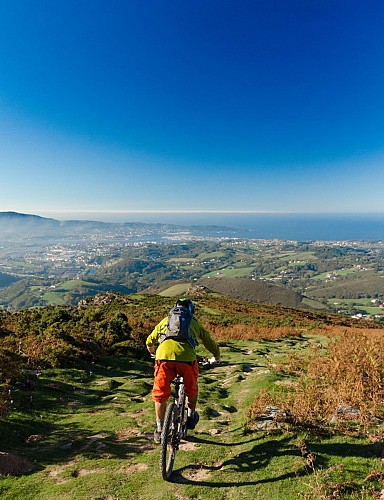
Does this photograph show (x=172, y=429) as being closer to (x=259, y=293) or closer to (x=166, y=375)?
(x=166, y=375)

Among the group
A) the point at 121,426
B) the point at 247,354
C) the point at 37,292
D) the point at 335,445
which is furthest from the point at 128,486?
the point at 37,292

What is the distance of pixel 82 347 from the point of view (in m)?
14.0

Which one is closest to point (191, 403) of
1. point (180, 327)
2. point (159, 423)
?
point (159, 423)

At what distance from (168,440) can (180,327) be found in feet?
6.72

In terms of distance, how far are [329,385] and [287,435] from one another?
312 centimetres

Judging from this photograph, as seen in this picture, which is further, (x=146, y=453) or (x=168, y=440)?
(x=146, y=453)

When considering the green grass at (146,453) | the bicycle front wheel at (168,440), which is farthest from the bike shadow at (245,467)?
the bicycle front wheel at (168,440)

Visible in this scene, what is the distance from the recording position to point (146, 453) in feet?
20.0

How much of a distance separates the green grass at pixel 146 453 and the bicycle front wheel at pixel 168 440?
0.65ft

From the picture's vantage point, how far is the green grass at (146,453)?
4.71 m

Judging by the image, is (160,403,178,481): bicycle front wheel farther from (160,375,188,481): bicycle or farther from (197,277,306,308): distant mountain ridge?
(197,277,306,308): distant mountain ridge

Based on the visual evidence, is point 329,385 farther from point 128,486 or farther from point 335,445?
point 128,486

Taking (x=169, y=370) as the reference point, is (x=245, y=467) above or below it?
below

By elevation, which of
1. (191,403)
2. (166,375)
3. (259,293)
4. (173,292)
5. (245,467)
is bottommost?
(259,293)
